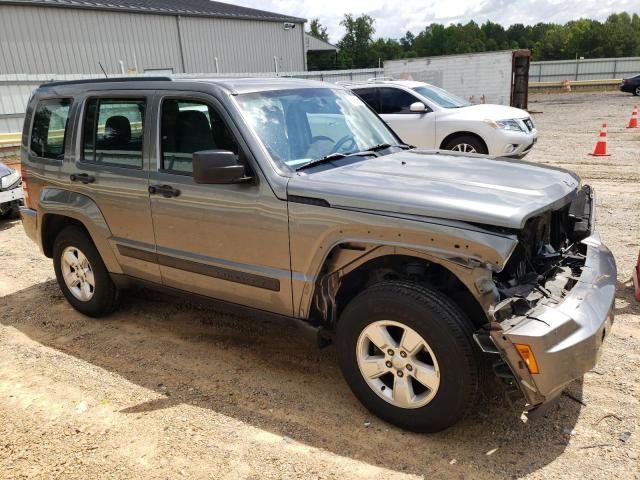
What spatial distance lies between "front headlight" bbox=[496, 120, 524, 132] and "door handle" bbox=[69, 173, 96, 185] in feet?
24.5

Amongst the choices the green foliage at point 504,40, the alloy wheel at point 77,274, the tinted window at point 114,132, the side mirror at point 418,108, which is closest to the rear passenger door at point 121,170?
the tinted window at point 114,132

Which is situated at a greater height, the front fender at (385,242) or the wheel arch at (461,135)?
the front fender at (385,242)

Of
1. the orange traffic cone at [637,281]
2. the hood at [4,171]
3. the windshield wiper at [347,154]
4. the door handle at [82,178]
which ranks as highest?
the windshield wiper at [347,154]

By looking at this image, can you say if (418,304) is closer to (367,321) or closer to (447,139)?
(367,321)

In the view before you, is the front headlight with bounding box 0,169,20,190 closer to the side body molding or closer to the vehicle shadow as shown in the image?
the vehicle shadow

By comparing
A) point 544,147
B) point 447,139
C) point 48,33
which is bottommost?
point 544,147

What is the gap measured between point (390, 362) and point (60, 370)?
100 inches

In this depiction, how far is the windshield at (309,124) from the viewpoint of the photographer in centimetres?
347

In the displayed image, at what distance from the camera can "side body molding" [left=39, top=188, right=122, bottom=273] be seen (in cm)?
432

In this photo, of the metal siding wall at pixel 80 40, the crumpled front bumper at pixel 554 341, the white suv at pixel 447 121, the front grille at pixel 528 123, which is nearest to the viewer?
the crumpled front bumper at pixel 554 341

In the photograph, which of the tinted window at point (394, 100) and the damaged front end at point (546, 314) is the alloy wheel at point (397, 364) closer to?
the damaged front end at point (546, 314)

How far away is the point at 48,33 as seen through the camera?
21.7 metres

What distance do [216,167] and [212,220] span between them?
526mm

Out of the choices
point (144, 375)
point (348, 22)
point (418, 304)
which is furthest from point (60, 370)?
point (348, 22)
